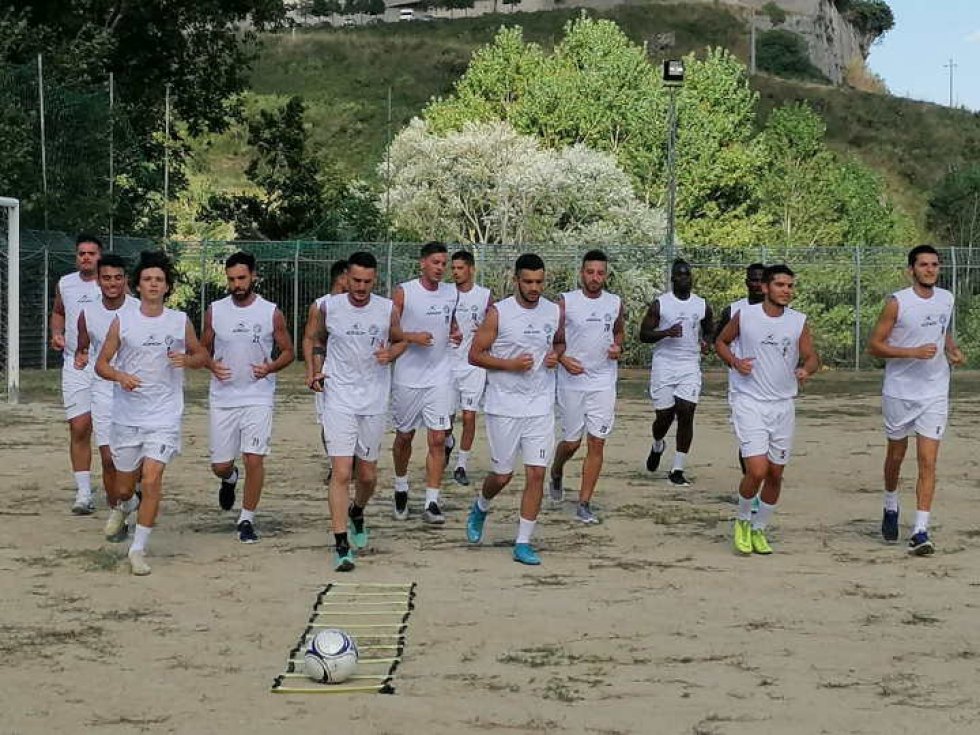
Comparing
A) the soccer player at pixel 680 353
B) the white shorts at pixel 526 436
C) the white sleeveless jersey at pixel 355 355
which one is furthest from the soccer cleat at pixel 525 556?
the soccer player at pixel 680 353

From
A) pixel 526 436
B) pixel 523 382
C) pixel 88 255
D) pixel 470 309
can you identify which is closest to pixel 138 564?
pixel 526 436

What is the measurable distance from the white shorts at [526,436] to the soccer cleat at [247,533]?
200cm

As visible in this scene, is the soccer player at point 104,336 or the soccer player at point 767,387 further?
the soccer player at point 104,336

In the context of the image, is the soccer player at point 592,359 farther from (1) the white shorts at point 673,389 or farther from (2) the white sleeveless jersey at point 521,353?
(1) the white shorts at point 673,389

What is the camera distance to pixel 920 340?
13.0 metres

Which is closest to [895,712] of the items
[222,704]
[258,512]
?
[222,704]

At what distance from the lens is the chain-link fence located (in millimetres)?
38281

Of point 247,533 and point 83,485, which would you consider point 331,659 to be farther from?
point 83,485

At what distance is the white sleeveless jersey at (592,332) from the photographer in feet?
45.6

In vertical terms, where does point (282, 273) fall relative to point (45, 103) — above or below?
below

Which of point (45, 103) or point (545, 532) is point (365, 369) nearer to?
point (545, 532)

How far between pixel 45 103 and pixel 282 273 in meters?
7.67

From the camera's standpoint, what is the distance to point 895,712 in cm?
792

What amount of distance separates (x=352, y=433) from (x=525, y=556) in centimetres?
146
